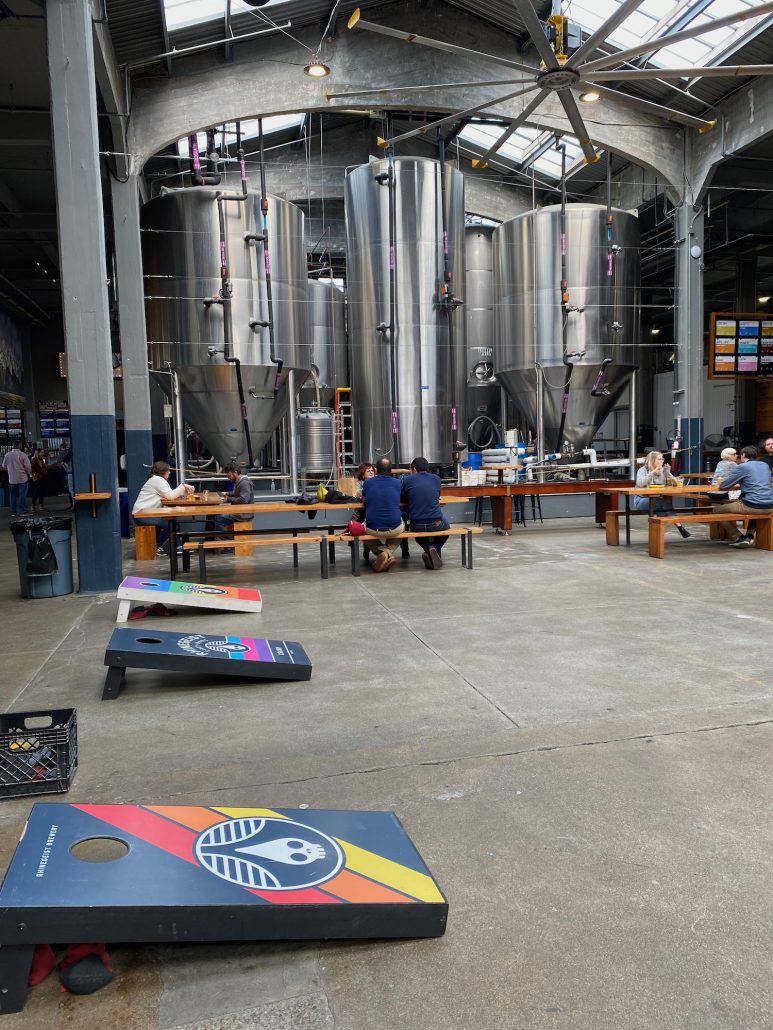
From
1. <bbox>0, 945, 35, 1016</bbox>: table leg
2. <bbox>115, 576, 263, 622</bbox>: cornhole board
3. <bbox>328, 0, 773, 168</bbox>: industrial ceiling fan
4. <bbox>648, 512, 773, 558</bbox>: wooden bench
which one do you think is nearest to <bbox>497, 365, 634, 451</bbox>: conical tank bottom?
<bbox>648, 512, 773, 558</bbox>: wooden bench

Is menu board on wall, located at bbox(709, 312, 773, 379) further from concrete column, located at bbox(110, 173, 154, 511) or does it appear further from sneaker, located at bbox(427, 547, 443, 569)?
concrete column, located at bbox(110, 173, 154, 511)

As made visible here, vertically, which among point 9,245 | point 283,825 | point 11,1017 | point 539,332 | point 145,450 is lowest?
point 11,1017

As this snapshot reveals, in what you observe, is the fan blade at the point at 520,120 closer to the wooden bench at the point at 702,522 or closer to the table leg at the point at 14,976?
the wooden bench at the point at 702,522

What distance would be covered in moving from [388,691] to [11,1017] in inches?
112

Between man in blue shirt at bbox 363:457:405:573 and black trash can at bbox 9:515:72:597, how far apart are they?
3.50m

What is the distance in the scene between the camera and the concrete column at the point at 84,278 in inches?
318

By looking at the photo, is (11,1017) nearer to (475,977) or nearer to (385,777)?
(475,977)

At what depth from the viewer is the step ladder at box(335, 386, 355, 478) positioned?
1603 centimetres

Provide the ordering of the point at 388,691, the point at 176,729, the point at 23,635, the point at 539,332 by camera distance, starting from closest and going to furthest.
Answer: the point at 176,729 → the point at 388,691 → the point at 23,635 → the point at 539,332

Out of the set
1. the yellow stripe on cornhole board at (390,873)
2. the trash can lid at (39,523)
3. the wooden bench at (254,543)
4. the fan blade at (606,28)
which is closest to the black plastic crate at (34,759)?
the yellow stripe on cornhole board at (390,873)

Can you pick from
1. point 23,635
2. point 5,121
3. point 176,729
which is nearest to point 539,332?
point 5,121

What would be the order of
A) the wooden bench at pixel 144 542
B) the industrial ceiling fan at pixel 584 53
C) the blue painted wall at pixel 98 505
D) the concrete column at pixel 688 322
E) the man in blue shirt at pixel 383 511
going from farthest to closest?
1. the concrete column at pixel 688 322
2. the wooden bench at pixel 144 542
3. the man in blue shirt at pixel 383 511
4. the blue painted wall at pixel 98 505
5. the industrial ceiling fan at pixel 584 53

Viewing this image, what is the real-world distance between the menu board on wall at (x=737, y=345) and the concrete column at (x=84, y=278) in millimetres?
15145

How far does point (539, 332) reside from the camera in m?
16.2
